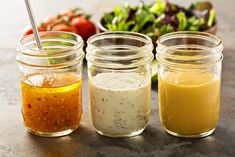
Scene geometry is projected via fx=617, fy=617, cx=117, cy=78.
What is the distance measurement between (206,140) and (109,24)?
2.45 ft

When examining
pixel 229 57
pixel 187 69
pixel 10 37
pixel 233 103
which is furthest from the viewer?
pixel 10 37

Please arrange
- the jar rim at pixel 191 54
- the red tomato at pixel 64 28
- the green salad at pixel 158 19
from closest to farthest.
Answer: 1. the jar rim at pixel 191 54
2. the green salad at pixel 158 19
3. the red tomato at pixel 64 28

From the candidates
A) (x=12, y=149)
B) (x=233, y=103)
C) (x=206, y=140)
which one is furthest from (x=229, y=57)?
(x=12, y=149)

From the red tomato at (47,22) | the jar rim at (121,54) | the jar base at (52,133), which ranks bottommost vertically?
the jar base at (52,133)

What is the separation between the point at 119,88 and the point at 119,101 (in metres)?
0.03

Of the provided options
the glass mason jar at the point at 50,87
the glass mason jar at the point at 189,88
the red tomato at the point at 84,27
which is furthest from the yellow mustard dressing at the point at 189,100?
the red tomato at the point at 84,27

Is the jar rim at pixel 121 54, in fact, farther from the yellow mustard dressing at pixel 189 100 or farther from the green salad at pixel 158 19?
the green salad at pixel 158 19

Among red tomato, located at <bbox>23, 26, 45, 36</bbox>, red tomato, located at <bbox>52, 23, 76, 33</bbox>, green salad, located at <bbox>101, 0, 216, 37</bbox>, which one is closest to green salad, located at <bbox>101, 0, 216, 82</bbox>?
green salad, located at <bbox>101, 0, 216, 37</bbox>

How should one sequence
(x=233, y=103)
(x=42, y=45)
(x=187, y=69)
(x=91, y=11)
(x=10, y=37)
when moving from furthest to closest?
(x=91, y=11) < (x=10, y=37) < (x=233, y=103) < (x=42, y=45) < (x=187, y=69)

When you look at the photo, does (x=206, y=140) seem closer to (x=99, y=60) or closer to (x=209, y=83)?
(x=209, y=83)

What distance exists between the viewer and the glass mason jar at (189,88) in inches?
60.2

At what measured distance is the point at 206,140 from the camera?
159 centimetres

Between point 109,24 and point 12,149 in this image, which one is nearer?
point 12,149

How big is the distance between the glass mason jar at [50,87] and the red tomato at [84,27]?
673 mm
